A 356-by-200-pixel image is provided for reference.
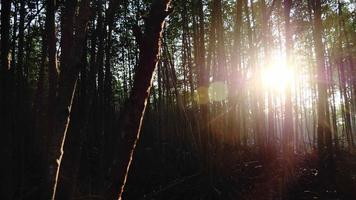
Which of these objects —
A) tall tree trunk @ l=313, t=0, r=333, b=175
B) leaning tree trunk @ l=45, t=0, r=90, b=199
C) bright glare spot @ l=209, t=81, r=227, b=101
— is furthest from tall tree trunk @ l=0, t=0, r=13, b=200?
bright glare spot @ l=209, t=81, r=227, b=101

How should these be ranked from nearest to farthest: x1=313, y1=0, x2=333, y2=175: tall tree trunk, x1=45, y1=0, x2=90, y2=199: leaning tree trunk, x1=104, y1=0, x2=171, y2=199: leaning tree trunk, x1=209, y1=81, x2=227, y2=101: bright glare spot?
x1=104, y1=0, x2=171, y2=199: leaning tree trunk
x1=45, y1=0, x2=90, y2=199: leaning tree trunk
x1=313, y1=0, x2=333, y2=175: tall tree trunk
x1=209, y1=81, x2=227, y2=101: bright glare spot

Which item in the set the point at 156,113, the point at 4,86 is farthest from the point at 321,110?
the point at 156,113

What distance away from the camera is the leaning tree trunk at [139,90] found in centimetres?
134

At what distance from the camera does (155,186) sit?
7.86 m

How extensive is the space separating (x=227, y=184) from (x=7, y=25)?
425cm

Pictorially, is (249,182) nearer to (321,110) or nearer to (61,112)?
(321,110)

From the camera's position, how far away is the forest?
2385 mm

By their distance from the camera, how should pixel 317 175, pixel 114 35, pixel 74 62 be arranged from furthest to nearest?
pixel 114 35 → pixel 317 175 → pixel 74 62

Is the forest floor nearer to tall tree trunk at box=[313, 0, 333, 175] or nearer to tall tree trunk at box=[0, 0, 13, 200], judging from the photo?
tall tree trunk at box=[313, 0, 333, 175]

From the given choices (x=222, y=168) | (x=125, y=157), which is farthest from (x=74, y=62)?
(x=222, y=168)

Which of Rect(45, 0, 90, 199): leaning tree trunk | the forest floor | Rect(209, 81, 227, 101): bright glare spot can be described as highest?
Rect(209, 81, 227, 101): bright glare spot

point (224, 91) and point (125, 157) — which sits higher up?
point (224, 91)

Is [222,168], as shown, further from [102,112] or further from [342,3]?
[342,3]

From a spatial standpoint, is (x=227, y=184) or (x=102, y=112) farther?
(x=102, y=112)
